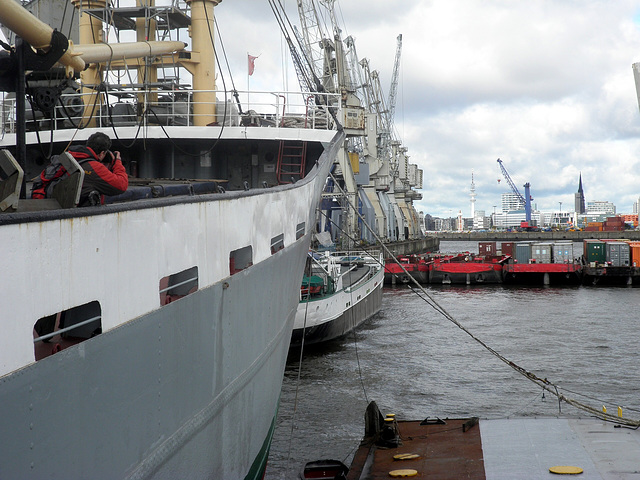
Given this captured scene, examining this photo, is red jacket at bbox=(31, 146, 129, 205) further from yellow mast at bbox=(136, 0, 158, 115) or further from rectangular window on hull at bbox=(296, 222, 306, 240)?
yellow mast at bbox=(136, 0, 158, 115)

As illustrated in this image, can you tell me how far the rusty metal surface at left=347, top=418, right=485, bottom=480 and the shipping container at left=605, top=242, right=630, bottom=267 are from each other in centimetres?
4513

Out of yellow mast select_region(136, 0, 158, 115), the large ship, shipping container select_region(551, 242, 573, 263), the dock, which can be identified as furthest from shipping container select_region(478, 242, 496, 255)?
the large ship

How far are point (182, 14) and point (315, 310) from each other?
37.0 feet

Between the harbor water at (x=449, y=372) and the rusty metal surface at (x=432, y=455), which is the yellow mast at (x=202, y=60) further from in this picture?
the rusty metal surface at (x=432, y=455)

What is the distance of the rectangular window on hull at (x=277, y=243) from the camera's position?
29.2ft

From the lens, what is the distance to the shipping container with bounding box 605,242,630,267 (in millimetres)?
51719

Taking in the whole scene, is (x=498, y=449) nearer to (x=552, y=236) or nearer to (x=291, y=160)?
(x=291, y=160)

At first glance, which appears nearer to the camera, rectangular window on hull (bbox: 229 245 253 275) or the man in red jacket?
the man in red jacket

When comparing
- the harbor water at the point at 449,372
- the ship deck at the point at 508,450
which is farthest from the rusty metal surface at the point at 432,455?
the harbor water at the point at 449,372

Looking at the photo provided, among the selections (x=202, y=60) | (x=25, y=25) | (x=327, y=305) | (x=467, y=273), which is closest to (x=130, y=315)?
(x=25, y=25)

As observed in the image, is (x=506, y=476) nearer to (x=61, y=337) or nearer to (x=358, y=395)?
(x=61, y=337)

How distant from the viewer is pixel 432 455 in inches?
408

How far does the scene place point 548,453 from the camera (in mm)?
9688

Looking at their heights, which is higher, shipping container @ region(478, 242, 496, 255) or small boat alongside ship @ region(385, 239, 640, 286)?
shipping container @ region(478, 242, 496, 255)
